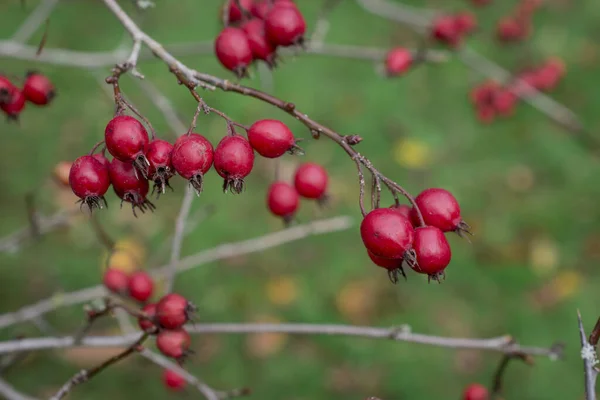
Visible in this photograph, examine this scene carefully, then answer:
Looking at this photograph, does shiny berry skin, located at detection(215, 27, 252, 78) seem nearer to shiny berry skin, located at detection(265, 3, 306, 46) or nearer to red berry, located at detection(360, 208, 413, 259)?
shiny berry skin, located at detection(265, 3, 306, 46)

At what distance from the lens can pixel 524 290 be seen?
4273mm

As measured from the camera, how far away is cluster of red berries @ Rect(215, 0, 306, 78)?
1973mm

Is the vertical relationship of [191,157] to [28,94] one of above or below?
below

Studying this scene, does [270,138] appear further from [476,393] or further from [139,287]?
[476,393]

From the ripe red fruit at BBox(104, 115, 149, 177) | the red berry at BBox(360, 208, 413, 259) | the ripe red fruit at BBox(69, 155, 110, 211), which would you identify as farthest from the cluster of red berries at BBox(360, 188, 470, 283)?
the ripe red fruit at BBox(69, 155, 110, 211)

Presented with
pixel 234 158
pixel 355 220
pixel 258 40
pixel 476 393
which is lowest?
pixel 476 393

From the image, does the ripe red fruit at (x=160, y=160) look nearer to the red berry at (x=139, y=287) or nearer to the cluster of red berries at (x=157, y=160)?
the cluster of red berries at (x=157, y=160)

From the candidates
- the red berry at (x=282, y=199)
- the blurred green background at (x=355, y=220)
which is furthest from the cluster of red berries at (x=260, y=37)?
the blurred green background at (x=355, y=220)

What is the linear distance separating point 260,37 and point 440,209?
860 millimetres

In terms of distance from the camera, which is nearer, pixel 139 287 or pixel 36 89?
pixel 36 89

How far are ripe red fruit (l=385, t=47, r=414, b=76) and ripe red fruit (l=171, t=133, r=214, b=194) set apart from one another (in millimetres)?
2188

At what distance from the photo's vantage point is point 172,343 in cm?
185

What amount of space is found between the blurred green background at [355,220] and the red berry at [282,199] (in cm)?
110

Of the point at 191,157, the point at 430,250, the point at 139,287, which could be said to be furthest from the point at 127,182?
the point at 139,287
